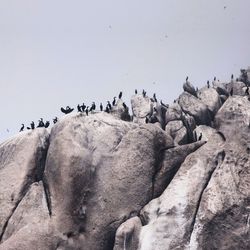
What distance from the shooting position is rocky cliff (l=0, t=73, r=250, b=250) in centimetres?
2106

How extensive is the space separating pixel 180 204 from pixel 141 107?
87.0 feet

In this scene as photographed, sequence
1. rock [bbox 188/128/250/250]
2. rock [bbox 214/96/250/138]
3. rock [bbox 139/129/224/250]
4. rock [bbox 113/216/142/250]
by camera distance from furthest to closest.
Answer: rock [bbox 214/96/250/138]
rock [bbox 113/216/142/250]
rock [bbox 139/129/224/250]
rock [bbox 188/128/250/250]

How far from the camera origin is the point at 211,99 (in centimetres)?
4272

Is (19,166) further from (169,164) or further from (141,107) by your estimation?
(141,107)

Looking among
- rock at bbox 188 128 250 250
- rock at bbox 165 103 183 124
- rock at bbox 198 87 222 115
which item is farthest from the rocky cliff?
rock at bbox 198 87 222 115

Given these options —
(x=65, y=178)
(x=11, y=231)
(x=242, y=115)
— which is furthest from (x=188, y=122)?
(x=11, y=231)

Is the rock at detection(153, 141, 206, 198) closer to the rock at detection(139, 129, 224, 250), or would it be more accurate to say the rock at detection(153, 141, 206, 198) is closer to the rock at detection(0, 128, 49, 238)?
the rock at detection(139, 129, 224, 250)

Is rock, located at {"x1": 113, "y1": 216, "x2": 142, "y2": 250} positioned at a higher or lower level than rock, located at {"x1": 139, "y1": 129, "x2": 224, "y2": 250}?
lower

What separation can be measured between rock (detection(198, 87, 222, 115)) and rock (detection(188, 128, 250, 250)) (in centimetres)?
1918

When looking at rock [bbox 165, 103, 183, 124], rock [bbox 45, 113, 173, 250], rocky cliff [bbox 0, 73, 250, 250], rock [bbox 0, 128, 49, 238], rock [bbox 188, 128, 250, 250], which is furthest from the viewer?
rock [bbox 165, 103, 183, 124]

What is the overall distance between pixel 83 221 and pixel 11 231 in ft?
15.2

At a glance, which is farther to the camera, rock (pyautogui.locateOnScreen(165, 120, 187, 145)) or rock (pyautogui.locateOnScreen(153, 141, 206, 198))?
rock (pyautogui.locateOnScreen(165, 120, 187, 145))

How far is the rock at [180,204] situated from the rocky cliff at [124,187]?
2.1 inches

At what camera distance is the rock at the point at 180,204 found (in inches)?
820
